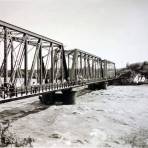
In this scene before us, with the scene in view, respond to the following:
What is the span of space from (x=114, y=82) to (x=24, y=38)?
52277 millimetres

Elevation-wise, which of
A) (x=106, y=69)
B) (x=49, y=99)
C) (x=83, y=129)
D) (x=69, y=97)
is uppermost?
(x=106, y=69)

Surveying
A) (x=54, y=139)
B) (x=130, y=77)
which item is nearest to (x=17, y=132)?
(x=54, y=139)

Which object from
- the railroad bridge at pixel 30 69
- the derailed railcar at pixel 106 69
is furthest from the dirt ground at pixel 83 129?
the derailed railcar at pixel 106 69

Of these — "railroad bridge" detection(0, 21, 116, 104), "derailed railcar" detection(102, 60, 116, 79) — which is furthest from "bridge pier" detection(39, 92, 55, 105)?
"derailed railcar" detection(102, 60, 116, 79)

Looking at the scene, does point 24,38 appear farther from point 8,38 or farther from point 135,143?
point 135,143

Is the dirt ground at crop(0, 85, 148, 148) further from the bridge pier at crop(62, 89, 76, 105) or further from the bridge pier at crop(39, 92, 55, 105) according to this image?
the bridge pier at crop(39, 92, 55, 105)

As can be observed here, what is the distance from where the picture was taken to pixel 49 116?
1941 centimetres

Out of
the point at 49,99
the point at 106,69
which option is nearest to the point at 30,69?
the point at 49,99

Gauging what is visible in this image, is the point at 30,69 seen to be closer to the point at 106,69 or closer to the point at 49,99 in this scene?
the point at 49,99

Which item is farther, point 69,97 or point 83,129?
point 69,97

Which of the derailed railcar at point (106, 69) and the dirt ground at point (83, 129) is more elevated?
the derailed railcar at point (106, 69)

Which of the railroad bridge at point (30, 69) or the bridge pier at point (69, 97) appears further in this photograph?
the bridge pier at point (69, 97)

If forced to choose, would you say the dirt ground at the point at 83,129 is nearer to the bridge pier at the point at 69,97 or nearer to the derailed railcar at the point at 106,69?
the bridge pier at the point at 69,97

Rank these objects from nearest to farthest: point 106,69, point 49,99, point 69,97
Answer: point 69,97
point 49,99
point 106,69
